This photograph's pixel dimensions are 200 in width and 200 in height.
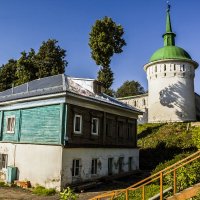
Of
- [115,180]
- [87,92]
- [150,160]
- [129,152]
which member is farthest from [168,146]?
[87,92]

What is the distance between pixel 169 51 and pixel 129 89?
43907 millimetres

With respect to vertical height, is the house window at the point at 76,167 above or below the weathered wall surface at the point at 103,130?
below

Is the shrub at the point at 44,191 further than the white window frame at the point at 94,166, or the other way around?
the white window frame at the point at 94,166

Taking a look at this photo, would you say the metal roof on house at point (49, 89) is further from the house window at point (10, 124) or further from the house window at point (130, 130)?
the house window at point (130, 130)

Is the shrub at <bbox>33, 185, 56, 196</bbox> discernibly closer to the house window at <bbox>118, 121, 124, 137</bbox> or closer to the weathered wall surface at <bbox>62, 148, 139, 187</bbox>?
the weathered wall surface at <bbox>62, 148, 139, 187</bbox>

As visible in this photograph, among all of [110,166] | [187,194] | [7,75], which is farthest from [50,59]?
[187,194]

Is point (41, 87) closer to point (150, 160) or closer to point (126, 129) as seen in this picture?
point (126, 129)

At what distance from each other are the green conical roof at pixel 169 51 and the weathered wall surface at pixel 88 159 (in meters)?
26.4

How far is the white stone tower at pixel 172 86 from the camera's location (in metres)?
47.6

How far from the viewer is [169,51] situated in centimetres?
4850

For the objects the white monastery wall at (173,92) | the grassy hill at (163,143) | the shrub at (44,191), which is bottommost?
the shrub at (44,191)

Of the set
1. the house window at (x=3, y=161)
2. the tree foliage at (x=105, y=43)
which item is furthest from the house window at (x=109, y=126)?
the tree foliage at (x=105, y=43)

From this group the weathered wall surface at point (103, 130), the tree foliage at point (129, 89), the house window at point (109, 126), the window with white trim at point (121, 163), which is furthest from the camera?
the tree foliage at point (129, 89)

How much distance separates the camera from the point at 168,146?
33.6m
